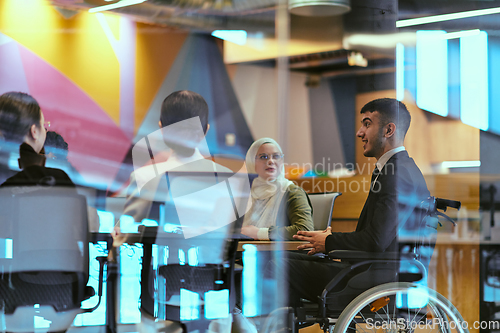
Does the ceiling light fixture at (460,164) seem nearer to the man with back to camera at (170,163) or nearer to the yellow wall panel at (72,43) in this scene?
the man with back to camera at (170,163)

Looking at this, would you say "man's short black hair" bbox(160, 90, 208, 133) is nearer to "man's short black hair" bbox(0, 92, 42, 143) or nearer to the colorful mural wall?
"man's short black hair" bbox(0, 92, 42, 143)

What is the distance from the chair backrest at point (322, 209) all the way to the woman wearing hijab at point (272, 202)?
0.25 meters

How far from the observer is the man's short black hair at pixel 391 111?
218 cm

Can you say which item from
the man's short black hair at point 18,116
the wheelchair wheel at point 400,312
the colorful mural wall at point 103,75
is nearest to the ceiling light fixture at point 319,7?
the wheelchair wheel at point 400,312

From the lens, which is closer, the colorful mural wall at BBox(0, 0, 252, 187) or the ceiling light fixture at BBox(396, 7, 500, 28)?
the ceiling light fixture at BBox(396, 7, 500, 28)

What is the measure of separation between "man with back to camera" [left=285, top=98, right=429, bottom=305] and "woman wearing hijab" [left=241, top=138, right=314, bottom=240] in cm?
20

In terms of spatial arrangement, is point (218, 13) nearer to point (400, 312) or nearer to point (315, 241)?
point (315, 241)

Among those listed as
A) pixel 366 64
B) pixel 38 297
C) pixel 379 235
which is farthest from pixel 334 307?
pixel 366 64

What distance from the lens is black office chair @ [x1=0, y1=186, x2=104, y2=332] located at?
79.2 inches

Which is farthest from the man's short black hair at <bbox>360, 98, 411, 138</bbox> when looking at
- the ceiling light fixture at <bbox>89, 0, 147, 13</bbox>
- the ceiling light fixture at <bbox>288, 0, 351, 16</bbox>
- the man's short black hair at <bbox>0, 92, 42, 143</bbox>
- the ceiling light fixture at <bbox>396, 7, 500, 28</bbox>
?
the ceiling light fixture at <bbox>89, 0, 147, 13</bbox>

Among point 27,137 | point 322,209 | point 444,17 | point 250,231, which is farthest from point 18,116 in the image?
point 444,17

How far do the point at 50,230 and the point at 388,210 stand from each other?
4.61ft

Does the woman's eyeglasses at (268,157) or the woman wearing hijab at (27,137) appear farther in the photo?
the woman's eyeglasses at (268,157)

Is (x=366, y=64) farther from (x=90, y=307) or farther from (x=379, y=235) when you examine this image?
(x=90, y=307)
